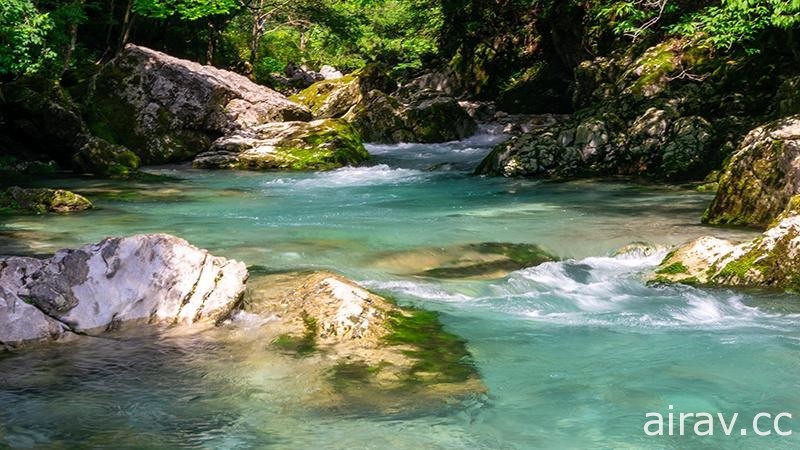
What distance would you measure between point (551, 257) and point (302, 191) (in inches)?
281

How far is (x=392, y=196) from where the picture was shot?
13.8 metres

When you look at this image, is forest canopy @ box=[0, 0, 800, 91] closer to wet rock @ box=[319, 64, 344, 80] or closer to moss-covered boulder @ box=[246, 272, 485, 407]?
wet rock @ box=[319, 64, 344, 80]

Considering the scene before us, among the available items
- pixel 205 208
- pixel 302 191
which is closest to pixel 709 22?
pixel 302 191

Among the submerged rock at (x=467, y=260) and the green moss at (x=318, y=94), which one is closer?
the submerged rock at (x=467, y=260)

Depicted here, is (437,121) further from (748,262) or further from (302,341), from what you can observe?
(302,341)

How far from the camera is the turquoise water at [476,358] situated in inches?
168

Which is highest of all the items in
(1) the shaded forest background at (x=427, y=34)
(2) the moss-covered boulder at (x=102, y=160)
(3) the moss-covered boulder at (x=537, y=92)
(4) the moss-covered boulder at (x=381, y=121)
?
(1) the shaded forest background at (x=427, y=34)

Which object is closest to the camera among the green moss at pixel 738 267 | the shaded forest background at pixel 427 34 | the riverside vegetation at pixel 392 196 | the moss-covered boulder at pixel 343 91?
the riverside vegetation at pixel 392 196

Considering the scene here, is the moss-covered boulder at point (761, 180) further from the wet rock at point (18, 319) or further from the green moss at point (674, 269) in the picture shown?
the wet rock at point (18, 319)

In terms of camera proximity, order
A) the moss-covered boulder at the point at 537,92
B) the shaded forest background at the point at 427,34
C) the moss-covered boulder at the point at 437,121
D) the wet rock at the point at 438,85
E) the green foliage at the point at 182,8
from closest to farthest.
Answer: the shaded forest background at the point at 427,34, the green foliage at the point at 182,8, the moss-covered boulder at the point at 437,121, the moss-covered boulder at the point at 537,92, the wet rock at the point at 438,85

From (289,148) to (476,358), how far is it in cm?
1418

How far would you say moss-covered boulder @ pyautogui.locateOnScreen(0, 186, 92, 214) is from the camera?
1140 centimetres

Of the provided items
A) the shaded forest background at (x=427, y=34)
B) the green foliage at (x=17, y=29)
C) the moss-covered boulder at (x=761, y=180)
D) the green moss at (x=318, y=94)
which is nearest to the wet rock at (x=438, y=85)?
the shaded forest background at (x=427, y=34)

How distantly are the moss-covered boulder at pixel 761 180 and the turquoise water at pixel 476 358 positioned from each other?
49 cm
